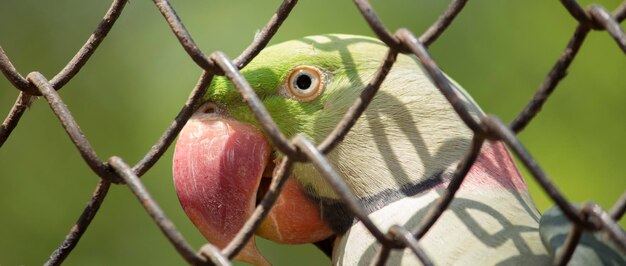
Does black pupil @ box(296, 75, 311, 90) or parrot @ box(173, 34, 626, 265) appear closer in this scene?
parrot @ box(173, 34, 626, 265)

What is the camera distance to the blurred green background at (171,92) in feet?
7.88

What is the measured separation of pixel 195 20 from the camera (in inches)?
110

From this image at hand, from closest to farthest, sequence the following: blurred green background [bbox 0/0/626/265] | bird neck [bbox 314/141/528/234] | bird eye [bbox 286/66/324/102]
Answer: bird neck [bbox 314/141/528/234], bird eye [bbox 286/66/324/102], blurred green background [bbox 0/0/626/265]

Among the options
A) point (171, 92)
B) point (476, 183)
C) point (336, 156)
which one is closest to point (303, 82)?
point (336, 156)

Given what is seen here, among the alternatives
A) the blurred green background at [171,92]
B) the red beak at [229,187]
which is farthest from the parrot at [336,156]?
the blurred green background at [171,92]

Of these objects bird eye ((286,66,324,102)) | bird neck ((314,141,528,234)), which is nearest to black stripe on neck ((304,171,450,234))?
bird neck ((314,141,528,234))

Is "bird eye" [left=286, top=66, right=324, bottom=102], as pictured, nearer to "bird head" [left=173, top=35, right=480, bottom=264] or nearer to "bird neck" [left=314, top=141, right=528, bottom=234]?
"bird head" [left=173, top=35, right=480, bottom=264]

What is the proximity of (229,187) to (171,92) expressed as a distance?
1430 millimetres

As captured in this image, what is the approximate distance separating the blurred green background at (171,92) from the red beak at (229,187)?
0.93 meters

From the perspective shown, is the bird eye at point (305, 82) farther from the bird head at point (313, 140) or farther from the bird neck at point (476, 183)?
the bird neck at point (476, 183)

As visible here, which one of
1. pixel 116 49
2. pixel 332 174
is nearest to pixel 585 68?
pixel 116 49

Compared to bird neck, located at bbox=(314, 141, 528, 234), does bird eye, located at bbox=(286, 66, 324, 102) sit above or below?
above

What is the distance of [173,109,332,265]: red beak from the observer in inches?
54.9

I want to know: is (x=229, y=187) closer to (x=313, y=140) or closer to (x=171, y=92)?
(x=313, y=140)
